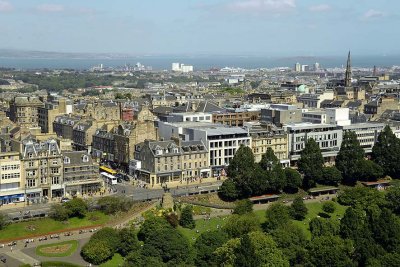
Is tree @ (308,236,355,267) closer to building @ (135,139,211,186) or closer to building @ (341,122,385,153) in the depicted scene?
building @ (135,139,211,186)

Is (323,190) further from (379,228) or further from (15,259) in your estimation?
(15,259)

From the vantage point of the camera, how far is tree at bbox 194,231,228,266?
53844 millimetres

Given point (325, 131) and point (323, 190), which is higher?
point (325, 131)

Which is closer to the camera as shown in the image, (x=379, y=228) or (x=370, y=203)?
(x=379, y=228)

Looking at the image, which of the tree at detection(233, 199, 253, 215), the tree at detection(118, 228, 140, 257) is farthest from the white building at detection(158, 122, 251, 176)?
the tree at detection(118, 228, 140, 257)

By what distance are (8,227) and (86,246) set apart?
30.6 ft

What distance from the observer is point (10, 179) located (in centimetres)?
6756

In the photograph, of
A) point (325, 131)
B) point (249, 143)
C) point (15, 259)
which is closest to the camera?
point (15, 259)

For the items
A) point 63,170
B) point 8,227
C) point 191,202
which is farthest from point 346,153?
point 8,227

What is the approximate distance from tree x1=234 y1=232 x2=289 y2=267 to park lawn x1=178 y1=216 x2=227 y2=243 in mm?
9799

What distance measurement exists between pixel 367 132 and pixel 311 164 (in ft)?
66.1

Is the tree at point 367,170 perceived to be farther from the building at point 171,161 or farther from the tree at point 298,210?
the building at point 171,161

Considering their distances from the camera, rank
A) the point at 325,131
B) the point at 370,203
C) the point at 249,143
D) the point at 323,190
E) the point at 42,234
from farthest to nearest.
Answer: the point at 325,131 → the point at 249,143 → the point at 323,190 → the point at 370,203 → the point at 42,234

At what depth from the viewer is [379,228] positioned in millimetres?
56500
